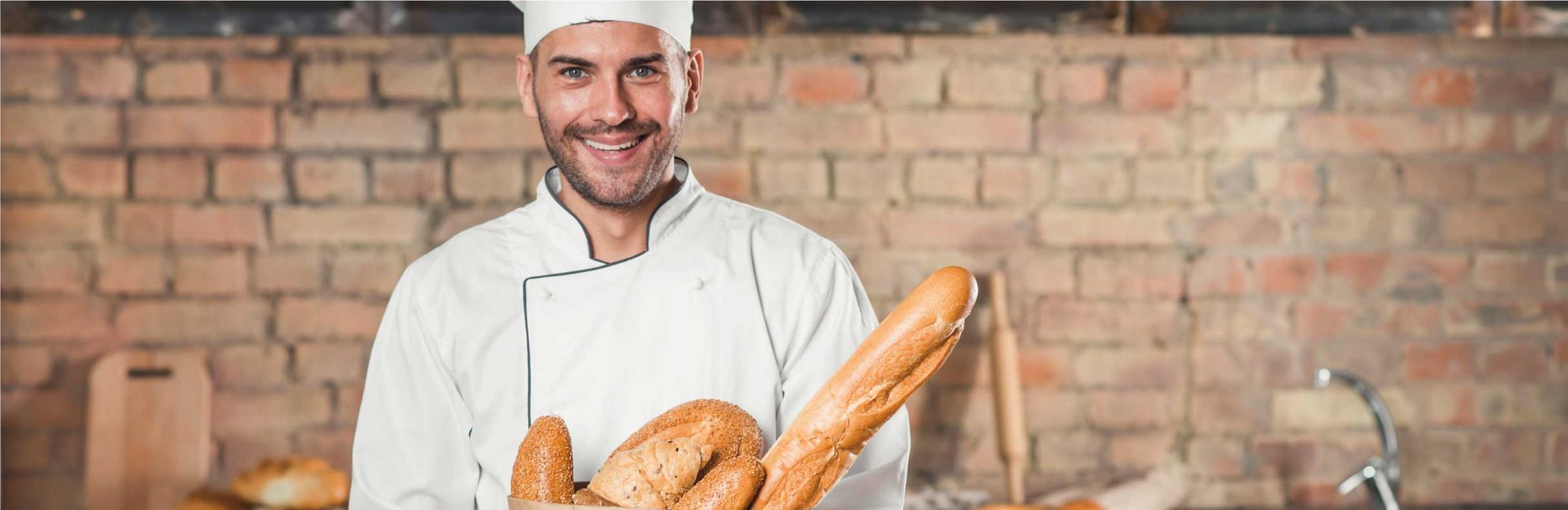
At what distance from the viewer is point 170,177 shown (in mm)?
2002

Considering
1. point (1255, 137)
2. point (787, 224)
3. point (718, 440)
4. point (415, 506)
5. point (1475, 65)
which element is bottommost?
point (415, 506)

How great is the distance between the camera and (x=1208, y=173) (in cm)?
207

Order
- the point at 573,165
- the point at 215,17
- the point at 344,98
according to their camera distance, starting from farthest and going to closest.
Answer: the point at 344,98, the point at 215,17, the point at 573,165

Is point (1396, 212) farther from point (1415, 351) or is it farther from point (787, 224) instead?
point (787, 224)

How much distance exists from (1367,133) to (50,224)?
2.37m

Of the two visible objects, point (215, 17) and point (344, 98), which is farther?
point (344, 98)

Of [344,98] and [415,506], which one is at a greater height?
[344,98]

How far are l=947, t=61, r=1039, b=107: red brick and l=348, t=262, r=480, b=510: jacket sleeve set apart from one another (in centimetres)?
113

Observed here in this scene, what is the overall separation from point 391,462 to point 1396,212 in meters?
1.80

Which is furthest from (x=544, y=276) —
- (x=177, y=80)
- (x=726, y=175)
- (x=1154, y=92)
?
(x=1154, y=92)

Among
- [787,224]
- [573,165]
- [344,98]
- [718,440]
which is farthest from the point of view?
[344,98]

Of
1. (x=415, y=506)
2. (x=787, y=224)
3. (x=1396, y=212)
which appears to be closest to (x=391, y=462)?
(x=415, y=506)

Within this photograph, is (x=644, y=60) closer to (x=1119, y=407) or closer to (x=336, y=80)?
(x=336, y=80)

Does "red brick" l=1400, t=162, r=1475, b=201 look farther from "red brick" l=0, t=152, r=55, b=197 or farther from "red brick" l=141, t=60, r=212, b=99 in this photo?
"red brick" l=0, t=152, r=55, b=197
